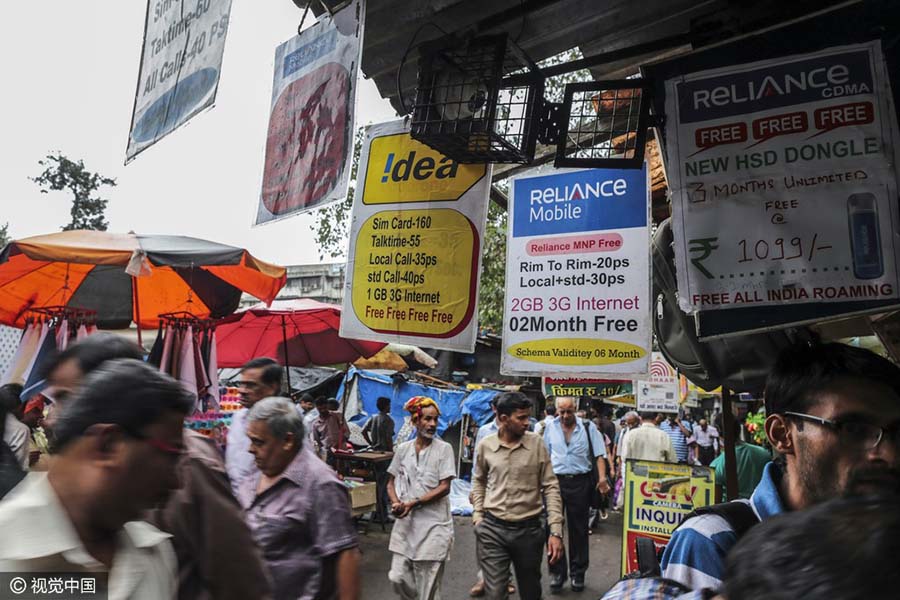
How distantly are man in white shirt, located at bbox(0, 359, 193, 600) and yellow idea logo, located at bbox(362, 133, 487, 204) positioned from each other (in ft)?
7.26

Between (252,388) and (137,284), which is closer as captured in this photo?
(252,388)

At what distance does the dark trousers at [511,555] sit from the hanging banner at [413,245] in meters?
2.29

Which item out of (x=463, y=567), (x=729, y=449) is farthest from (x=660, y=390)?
(x=729, y=449)

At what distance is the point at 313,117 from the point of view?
10.2ft

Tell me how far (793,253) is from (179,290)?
621 centimetres

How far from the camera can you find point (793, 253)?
86.2 inches

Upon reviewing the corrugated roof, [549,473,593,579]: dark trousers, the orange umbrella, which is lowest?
[549,473,593,579]: dark trousers

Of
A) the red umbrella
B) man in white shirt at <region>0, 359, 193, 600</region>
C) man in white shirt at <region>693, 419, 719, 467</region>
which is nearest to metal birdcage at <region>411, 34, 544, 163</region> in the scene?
man in white shirt at <region>0, 359, 193, 600</region>

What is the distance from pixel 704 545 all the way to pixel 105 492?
56.5 inches

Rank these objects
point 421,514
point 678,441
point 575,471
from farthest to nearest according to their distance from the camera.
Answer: point 678,441, point 575,471, point 421,514

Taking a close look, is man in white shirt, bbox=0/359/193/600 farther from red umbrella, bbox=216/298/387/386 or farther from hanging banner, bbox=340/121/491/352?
red umbrella, bbox=216/298/387/386

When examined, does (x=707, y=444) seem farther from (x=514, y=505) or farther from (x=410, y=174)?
(x=410, y=174)

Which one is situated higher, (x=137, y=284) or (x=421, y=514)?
(x=137, y=284)

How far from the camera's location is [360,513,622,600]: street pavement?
668cm
